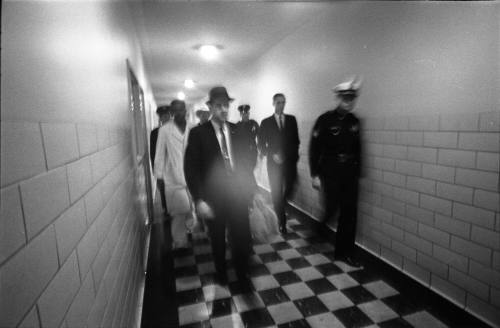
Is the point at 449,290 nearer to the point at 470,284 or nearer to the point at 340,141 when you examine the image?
the point at 470,284

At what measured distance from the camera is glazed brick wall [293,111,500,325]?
184 cm

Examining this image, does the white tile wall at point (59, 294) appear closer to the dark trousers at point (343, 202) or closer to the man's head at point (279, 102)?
the dark trousers at point (343, 202)

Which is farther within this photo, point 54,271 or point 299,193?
point 299,193

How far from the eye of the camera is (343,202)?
108 inches

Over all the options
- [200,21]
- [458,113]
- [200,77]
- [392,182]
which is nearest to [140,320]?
[392,182]

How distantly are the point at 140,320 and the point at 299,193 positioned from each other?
114 inches

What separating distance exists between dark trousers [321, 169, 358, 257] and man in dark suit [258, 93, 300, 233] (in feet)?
2.76

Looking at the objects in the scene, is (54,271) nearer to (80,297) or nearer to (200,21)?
(80,297)

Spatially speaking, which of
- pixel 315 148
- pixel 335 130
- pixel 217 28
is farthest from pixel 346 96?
pixel 217 28

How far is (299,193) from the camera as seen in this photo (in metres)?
4.44

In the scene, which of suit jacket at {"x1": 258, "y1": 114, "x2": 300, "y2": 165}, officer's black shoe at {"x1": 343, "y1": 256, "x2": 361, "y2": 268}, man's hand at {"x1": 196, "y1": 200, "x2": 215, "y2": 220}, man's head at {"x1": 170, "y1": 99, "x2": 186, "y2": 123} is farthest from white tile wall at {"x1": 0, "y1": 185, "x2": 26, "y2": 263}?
suit jacket at {"x1": 258, "y1": 114, "x2": 300, "y2": 165}

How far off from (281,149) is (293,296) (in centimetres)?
178

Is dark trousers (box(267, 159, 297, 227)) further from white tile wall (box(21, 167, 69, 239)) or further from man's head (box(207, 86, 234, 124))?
white tile wall (box(21, 167, 69, 239))

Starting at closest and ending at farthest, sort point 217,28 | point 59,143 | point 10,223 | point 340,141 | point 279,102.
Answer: point 10,223
point 59,143
point 340,141
point 279,102
point 217,28
